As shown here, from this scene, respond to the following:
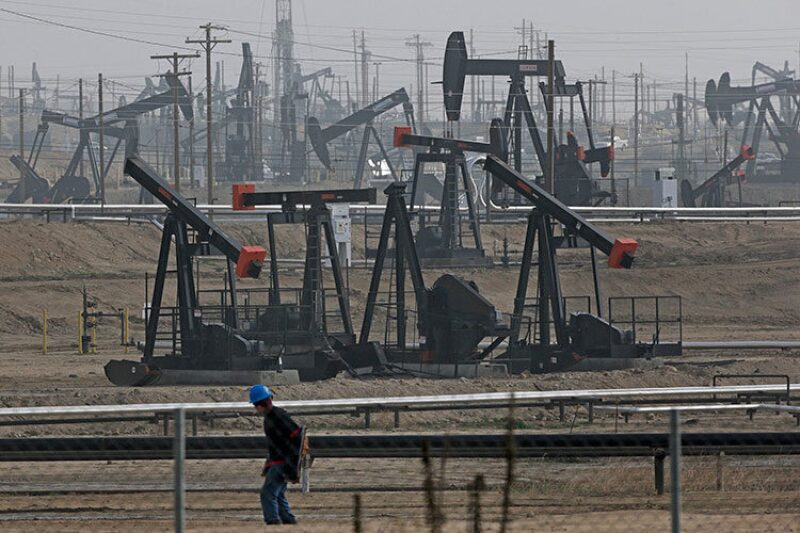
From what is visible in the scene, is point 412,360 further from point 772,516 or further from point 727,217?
point 727,217

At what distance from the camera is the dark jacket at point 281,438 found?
9375 mm

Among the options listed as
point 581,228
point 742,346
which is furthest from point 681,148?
point 581,228

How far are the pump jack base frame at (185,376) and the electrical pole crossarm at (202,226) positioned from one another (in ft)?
4.85

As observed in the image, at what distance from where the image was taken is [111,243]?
157 ft

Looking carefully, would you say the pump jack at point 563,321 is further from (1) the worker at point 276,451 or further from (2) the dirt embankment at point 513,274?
(1) the worker at point 276,451

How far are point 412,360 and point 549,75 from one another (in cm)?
2238

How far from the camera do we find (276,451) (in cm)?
945

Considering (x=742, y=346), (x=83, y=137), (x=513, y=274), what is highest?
(x=83, y=137)

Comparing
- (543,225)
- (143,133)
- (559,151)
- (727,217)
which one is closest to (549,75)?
(559,151)

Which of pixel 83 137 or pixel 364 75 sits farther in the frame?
pixel 364 75

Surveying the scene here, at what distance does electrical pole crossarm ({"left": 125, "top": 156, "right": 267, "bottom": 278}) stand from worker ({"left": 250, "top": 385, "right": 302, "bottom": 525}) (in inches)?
560

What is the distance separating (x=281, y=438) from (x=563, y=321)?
54.1 feet

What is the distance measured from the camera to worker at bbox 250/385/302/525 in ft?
30.8

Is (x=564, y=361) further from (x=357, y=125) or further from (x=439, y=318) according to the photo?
(x=357, y=125)
